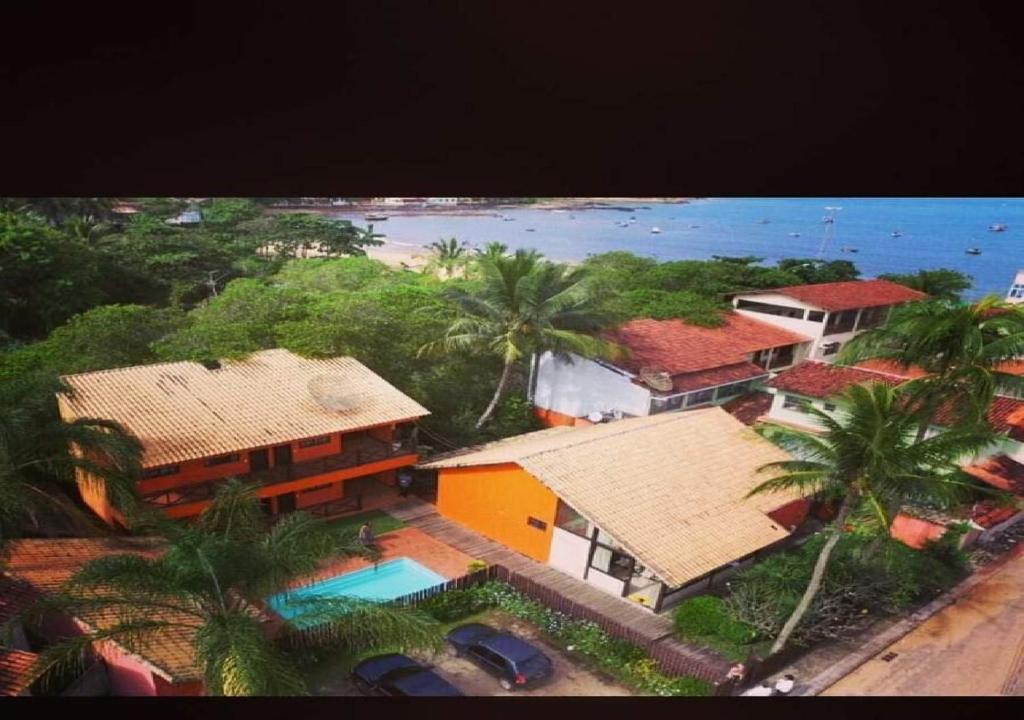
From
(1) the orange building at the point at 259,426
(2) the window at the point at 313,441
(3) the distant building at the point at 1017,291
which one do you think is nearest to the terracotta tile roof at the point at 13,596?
(1) the orange building at the point at 259,426

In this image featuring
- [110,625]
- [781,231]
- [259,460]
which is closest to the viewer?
[110,625]

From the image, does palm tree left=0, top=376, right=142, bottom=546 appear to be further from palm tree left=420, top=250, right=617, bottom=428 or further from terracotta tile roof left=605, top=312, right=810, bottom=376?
terracotta tile roof left=605, top=312, right=810, bottom=376

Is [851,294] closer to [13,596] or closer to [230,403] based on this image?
[230,403]

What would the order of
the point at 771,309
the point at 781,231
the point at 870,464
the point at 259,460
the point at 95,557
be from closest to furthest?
the point at 781,231 < the point at 95,557 < the point at 870,464 < the point at 259,460 < the point at 771,309

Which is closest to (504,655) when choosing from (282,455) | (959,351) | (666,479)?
(666,479)
